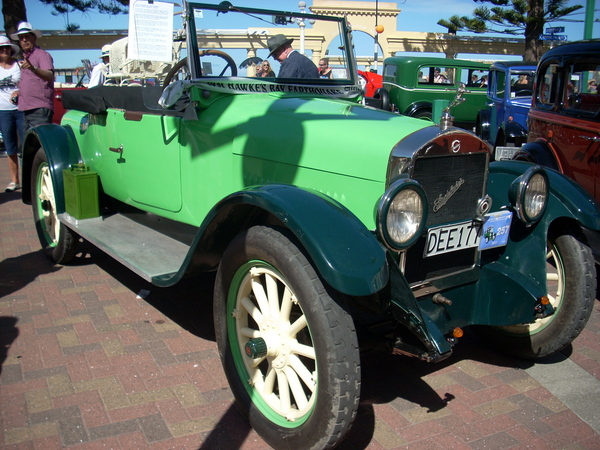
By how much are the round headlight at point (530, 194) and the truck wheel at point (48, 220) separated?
317cm

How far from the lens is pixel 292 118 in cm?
279

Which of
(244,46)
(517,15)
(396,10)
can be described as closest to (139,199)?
(244,46)

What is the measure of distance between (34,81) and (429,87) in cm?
1071

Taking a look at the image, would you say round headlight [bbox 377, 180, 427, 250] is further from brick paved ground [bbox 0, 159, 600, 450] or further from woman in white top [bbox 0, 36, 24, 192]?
woman in white top [bbox 0, 36, 24, 192]

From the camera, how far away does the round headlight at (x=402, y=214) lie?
212 centimetres

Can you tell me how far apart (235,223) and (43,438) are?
1.21 meters

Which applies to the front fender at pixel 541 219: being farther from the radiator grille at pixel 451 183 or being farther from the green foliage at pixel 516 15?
the green foliage at pixel 516 15

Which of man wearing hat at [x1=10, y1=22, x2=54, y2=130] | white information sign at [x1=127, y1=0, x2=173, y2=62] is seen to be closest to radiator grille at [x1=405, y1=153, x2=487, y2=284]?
white information sign at [x1=127, y1=0, x2=173, y2=62]

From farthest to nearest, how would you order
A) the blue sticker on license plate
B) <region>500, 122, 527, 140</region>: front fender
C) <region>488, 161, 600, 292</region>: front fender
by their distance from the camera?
1. <region>500, 122, 527, 140</region>: front fender
2. <region>488, 161, 600, 292</region>: front fender
3. the blue sticker on license plate

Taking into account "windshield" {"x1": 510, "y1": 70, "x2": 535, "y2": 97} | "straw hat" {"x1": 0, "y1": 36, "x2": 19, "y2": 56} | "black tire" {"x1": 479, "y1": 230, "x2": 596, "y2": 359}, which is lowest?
"black tire" {"x1": 479, "y1": 230, "x2": 596, "y2": 359}

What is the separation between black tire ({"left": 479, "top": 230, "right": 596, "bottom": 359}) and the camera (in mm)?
2807

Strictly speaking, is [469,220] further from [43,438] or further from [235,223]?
[43,438]

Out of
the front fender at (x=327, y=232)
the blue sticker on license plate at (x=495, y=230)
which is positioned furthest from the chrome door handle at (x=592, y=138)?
the front fender at (x=327, y=232)

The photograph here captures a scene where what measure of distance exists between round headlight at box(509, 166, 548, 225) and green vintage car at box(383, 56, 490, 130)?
39.0 feet
